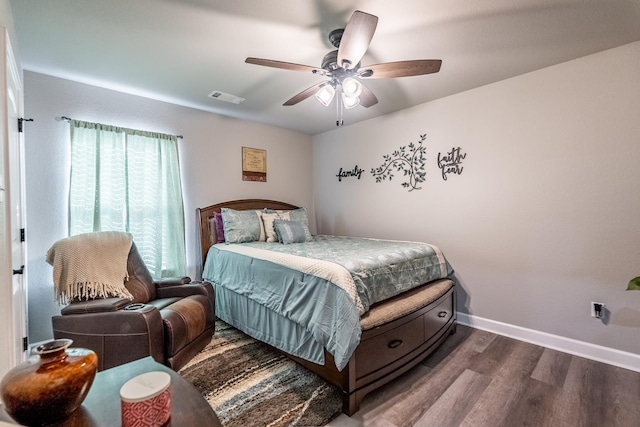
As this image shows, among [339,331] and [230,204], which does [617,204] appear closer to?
[339,331]

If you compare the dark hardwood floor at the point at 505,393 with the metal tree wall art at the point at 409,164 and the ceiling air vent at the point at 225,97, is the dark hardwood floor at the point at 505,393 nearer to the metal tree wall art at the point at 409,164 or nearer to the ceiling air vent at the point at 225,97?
the metal tree wall art at the point at 409,164

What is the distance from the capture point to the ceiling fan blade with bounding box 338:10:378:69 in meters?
1.44

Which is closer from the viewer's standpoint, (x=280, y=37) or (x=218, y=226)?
(x=280, y=37)

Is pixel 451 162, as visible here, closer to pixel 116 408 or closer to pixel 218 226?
pixel 218 226

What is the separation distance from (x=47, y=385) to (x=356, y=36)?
1878 mm

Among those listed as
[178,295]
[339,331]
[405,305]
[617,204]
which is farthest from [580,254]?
[178,295]

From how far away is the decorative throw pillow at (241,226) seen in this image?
10.8 feet

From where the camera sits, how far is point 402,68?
1866 mm

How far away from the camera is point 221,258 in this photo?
3.04 metres

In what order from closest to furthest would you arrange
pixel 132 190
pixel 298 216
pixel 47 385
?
pixel 47 385
pixel 132 190
pixel 298 216

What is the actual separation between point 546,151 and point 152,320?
11.3 feet

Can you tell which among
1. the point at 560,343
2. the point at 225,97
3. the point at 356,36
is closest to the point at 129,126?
the point at 225,97

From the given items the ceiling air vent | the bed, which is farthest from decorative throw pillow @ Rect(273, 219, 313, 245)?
the ceiling air vent

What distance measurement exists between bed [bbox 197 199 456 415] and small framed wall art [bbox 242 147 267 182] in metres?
1.33
